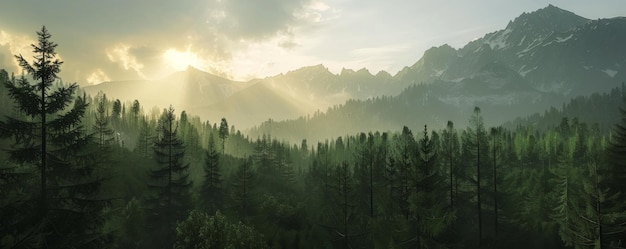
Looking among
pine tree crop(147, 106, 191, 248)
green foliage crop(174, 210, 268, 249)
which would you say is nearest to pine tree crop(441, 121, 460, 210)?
green foliage crop(174, 210, 268, 249)

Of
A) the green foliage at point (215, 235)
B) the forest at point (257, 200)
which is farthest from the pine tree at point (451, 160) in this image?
the green foliage at point (215, 235)

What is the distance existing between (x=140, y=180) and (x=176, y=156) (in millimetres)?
34804

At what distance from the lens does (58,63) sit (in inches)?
634

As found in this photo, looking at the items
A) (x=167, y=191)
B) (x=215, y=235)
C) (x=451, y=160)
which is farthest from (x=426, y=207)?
(x=167, y=191)

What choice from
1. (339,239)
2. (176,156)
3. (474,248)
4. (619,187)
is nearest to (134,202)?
(176,156)

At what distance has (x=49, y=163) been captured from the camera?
16.2 m

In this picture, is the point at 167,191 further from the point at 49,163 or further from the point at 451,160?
the point at 451,160

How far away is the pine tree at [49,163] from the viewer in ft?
49.1

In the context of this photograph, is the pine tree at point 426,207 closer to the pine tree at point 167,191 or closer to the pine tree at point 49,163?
the pine tree at point 167,191

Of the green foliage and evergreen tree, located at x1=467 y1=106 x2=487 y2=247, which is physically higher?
evergreen tree, located at x1=467 y1=106 x2=487 y2=247

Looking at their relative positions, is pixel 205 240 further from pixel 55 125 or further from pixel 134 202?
pixel 134 202

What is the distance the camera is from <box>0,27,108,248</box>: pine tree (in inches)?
589

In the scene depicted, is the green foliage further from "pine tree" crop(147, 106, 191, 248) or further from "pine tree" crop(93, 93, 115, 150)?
"pine tree" crop(93, 93, 115, 150)

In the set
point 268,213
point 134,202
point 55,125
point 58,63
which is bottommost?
point 268,213
